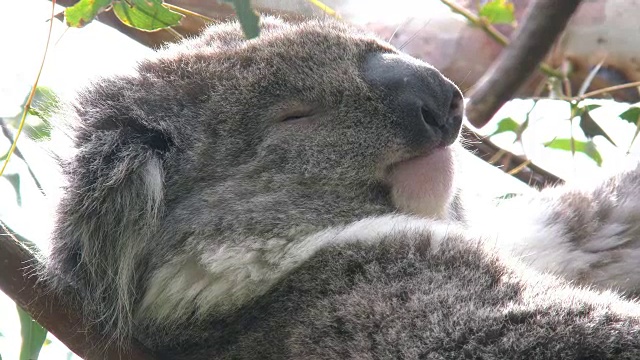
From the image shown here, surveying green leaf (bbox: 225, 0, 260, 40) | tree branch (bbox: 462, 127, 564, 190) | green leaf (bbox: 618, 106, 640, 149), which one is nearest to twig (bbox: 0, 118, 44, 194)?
green leaf (bbox: 225, 0, 260, 40)

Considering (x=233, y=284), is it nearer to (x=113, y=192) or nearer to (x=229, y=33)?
(x=113, y=192)

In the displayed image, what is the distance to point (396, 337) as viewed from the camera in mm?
1892

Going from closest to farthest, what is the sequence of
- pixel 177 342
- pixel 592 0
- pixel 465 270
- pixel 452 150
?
pixel 465 270 → pixel 177 342 → pixel 452 150 → pixel 592 0

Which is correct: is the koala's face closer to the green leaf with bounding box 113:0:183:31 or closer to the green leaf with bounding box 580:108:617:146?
the green leaf with bounding box 113:0:183:31

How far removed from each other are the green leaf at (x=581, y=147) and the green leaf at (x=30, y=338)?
Answer: 2.21 meters

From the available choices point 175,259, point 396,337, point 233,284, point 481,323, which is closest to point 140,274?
point 175,259

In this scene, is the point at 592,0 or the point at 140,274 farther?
the point at 592,0

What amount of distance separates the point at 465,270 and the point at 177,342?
0.72 meters

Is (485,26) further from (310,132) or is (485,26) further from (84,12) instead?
(84,12)

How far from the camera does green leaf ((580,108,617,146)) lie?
3.39 m

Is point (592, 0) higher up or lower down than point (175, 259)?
higher up

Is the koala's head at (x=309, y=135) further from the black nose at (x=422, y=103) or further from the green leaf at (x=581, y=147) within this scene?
the green leaf at (x=581, y=147)

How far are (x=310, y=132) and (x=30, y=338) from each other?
967 mm

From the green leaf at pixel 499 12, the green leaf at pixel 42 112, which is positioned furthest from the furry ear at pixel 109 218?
the green leaf at pixel 499 12
